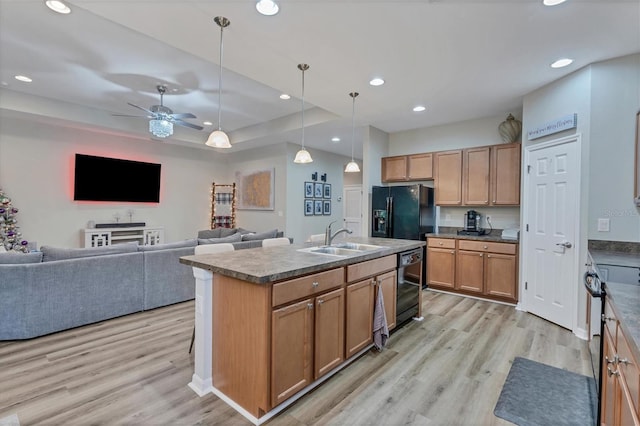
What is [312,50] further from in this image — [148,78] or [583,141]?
[583,141]

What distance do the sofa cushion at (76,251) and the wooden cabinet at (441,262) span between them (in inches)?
164

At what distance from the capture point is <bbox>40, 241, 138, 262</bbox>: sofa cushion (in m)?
3.02

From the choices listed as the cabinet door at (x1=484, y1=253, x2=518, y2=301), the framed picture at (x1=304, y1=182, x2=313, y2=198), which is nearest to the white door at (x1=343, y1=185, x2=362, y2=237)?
the framed picture at (x1=304, y1=182, x2=313, y2=198)

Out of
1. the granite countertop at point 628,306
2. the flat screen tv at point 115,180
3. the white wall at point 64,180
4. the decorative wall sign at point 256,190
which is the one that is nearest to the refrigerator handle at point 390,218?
the decorative wall sign at point 256,190

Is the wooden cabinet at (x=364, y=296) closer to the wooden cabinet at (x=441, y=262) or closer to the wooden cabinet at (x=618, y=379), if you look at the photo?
the wooden cabinet at (x=618, y=379)

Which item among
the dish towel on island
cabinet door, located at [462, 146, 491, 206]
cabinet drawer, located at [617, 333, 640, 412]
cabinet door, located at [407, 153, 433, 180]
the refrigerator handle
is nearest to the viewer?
cabinet drawer, located at [617, 333, 640, 412]

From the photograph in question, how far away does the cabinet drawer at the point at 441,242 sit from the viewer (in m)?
4.49

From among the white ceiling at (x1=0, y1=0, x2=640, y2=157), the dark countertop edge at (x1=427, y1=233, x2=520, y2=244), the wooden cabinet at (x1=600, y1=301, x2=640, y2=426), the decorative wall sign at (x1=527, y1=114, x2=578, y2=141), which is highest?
the white ceiling at (x1=0, y1=0, x2=640, y2=157)

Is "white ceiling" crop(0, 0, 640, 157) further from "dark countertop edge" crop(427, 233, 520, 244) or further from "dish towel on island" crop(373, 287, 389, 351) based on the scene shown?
"dish towel on island" crop(373, 287, 389, 351)

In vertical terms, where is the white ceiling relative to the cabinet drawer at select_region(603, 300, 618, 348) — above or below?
above

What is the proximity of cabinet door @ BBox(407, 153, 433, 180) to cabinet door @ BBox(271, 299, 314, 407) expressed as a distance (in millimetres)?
3753

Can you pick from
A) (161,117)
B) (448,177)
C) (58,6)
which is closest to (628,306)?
(448,177)

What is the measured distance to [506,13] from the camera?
2.19 metres

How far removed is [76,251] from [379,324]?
3.23 meters
